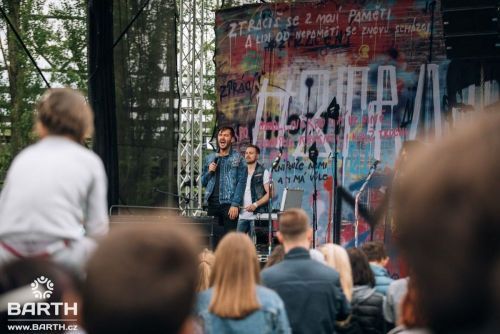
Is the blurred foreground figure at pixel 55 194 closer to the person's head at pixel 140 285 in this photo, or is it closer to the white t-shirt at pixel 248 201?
the person's head at pixel 140 285

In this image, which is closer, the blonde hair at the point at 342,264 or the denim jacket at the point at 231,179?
the blonde hair at the point at 342,264

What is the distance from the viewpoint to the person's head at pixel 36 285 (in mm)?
1918

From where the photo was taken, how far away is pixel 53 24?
20047mm

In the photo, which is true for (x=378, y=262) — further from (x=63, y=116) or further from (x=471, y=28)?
(x=471, y=28)

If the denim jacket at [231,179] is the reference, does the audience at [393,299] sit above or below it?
below

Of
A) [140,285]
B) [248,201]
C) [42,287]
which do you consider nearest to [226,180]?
[248,201]

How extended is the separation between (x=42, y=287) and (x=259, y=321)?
1468 mm

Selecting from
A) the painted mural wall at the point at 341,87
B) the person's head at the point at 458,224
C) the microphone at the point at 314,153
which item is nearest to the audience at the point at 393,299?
the person's head at the point at 458,224

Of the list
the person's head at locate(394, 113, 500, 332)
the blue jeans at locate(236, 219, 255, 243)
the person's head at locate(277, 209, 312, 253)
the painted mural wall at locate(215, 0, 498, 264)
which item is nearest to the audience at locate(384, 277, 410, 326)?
the person's head at locate(277, 209, 312, 253)

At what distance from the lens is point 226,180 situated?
9594 millimetres

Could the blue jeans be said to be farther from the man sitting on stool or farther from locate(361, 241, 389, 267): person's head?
locate(361, 241, 389, 267): person's head

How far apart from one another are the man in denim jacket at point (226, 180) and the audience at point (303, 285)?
5.33 meters

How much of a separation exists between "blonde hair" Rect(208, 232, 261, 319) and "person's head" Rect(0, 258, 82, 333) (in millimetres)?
1030

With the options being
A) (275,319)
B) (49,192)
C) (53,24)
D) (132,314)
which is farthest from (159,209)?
(53,24)
